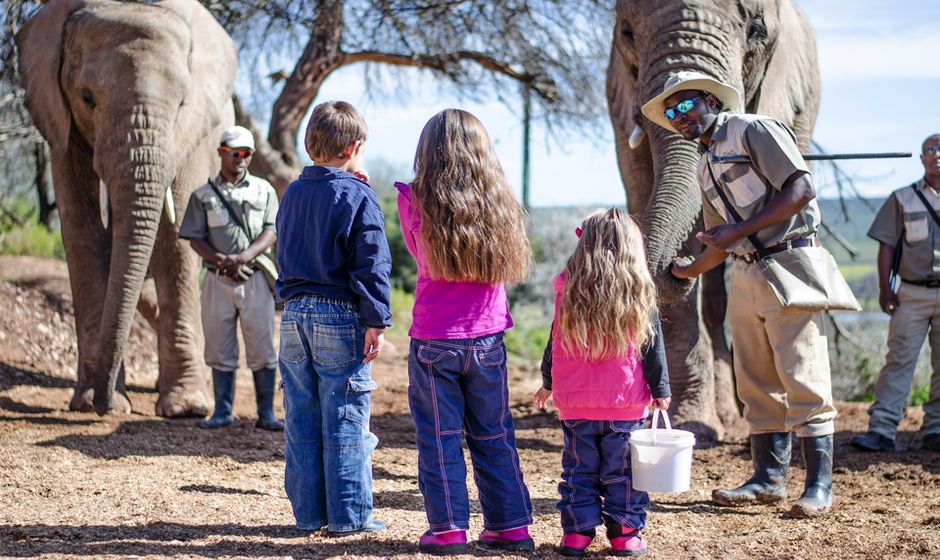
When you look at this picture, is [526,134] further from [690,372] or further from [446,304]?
[446,304]

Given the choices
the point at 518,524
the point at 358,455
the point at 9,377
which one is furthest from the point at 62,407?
the point at 518,524

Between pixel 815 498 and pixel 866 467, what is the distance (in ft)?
5.38

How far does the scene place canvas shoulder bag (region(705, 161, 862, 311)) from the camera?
5.64 meters

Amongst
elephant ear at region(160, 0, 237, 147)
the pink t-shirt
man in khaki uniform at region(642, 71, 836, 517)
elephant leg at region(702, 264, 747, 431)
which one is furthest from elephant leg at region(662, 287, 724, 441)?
elephant ear at region(160, 0, 237, 147)

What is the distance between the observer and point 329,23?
13750 millimetres

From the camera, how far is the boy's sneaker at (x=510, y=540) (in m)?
4.90

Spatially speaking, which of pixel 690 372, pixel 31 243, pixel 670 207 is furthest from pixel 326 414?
pixel 31 243

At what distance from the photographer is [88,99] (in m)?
8.51

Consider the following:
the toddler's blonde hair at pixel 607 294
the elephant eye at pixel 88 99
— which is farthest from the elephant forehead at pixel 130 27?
the toddler's blonde hair at pixel 607 294

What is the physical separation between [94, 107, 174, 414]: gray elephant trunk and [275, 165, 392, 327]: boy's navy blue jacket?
10.1 feet

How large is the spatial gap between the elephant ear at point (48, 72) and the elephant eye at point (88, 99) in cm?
28

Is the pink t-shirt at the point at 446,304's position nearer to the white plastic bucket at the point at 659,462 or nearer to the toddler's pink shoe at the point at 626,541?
the white plastic bucket at the point at 659,462

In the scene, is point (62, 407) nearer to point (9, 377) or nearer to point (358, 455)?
point (9, 377)

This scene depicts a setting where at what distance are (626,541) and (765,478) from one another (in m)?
1.44
